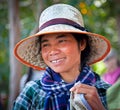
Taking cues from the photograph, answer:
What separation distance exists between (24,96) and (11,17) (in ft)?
13.1

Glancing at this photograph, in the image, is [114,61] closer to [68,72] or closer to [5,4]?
[5,4]

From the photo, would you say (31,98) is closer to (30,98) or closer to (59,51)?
(30,98)

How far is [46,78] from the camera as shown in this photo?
9.96 ft

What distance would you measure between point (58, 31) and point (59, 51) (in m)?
0.15

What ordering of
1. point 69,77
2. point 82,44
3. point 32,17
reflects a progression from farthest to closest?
1. point 32,17
2. point 82,44
3. point 69,77

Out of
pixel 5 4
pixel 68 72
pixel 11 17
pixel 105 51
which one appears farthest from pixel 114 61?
pixel 68 72

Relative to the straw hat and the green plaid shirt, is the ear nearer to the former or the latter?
the straw hat

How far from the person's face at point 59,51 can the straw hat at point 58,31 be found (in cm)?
8

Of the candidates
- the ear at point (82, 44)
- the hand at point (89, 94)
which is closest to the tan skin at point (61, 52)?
the ear at point (82, 44)

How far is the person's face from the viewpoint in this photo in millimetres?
2953

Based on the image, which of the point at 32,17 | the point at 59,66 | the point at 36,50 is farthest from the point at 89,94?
the point at 32,17

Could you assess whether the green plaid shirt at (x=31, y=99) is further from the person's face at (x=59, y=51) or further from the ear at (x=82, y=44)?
the ear at (x=82, y=44)

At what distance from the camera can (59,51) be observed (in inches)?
116

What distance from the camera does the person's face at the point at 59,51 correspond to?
2.95 metres
